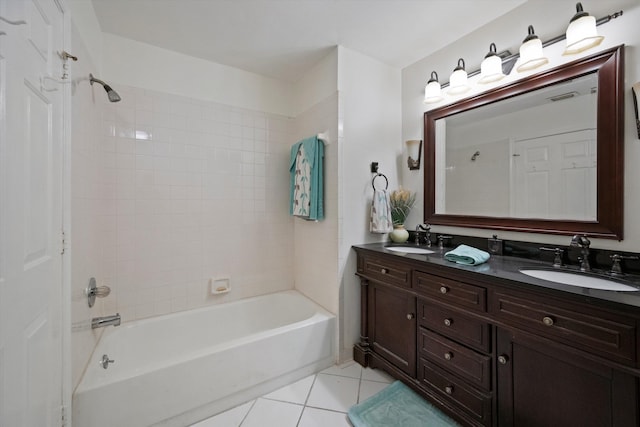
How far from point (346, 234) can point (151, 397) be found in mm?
1526

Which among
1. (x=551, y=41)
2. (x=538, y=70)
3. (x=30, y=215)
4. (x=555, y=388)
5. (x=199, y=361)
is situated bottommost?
(x=199, y=361)

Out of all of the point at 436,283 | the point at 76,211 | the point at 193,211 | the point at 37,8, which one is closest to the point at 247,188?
the point at 193,211

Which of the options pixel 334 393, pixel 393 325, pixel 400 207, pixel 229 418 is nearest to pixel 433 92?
pixel 400 207

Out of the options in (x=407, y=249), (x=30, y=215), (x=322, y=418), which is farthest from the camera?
(x=407, y=249)

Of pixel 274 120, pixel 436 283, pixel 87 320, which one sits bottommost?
pixel 87 320

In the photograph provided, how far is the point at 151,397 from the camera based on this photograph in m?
1.35

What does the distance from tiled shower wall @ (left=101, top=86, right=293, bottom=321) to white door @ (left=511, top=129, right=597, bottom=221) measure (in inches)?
74.2

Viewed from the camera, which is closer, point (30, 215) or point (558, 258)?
point (30, 215)

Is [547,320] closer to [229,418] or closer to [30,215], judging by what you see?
[229,418]

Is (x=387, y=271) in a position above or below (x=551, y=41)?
below

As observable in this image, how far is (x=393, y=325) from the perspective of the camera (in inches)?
70.4

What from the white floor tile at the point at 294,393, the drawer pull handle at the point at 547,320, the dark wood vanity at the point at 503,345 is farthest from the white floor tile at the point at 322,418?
the drawer pull handle at the point at 547,320

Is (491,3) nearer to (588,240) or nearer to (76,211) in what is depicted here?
(588,240)

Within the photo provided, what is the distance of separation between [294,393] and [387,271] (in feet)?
3.34
